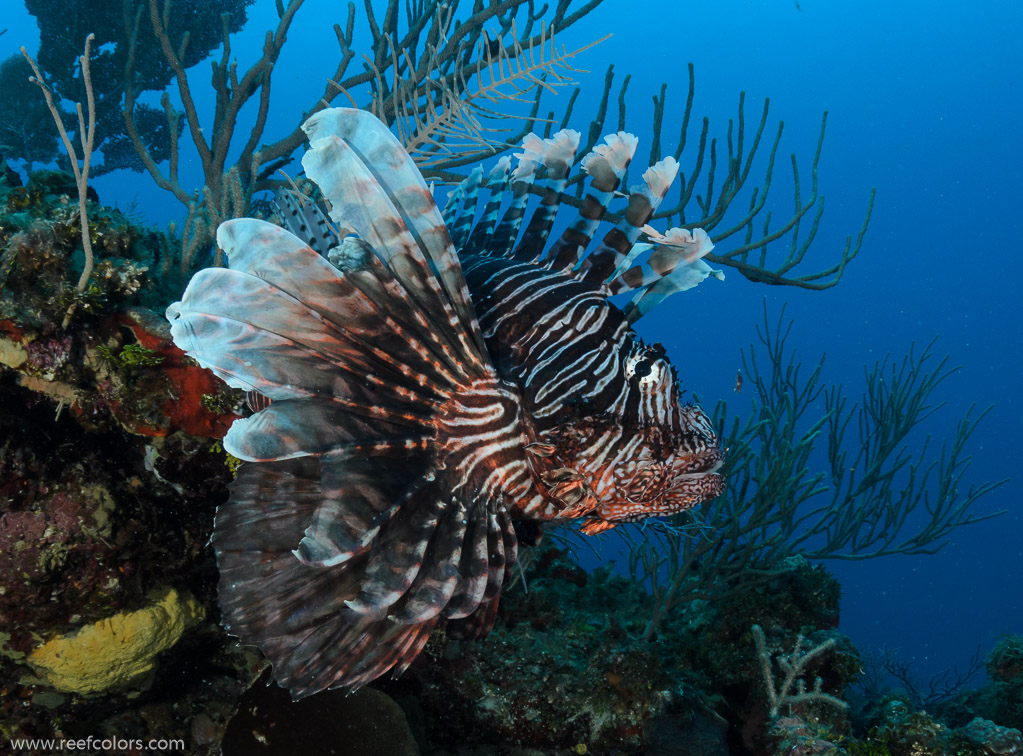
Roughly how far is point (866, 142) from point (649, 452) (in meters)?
110

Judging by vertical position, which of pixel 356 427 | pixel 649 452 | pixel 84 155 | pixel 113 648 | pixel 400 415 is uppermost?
pixel 84 155

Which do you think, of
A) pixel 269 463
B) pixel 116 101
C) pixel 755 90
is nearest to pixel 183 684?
pixel 269 463

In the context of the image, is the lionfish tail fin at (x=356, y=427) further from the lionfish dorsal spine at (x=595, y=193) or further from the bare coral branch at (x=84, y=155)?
the bare coral branch at (x=84, y=155)

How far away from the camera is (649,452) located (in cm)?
250

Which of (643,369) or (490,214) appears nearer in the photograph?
(643,369)

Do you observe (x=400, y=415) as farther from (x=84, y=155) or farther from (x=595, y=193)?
(x=84, y=155)

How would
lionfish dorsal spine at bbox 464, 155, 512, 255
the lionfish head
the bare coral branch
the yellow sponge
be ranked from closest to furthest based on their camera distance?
the lionfish head → the bare coral branch → the yellow sponge → lionfish dorsal spine at bbox 464, 155, 512, 255

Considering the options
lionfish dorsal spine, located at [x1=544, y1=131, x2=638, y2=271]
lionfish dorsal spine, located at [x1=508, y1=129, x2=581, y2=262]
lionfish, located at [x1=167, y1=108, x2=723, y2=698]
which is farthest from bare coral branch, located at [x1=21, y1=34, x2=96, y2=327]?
lionfish dorsal spine, located at [x1=544, y1=131, x2=638, y2=271]

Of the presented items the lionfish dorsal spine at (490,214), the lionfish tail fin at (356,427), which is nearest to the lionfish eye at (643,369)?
the lionfish tail fin at (356,427)

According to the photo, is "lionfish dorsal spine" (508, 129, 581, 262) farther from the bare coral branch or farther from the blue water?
the blue water

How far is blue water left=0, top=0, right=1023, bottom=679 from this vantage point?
262 feet

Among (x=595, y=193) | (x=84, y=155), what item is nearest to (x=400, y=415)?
(x=595, y=193)

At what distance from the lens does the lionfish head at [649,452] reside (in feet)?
8.18

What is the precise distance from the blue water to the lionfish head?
238 ft
